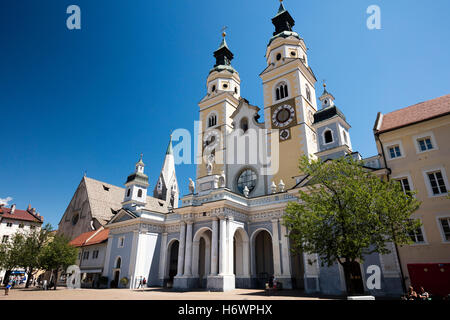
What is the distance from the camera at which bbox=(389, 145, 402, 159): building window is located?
20.5m

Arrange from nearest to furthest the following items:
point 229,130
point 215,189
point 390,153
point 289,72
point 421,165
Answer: point 421,165, point 390,153, point 215,189, point 289,72, point 229,130

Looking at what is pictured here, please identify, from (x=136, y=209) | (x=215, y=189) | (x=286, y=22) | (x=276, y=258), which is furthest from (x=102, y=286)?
(x=286, y=22)

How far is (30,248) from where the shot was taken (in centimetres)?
3334

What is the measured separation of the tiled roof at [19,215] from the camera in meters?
50.5

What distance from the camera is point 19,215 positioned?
5309cm

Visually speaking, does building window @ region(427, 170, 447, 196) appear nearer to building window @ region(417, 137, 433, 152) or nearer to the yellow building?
the yellow building

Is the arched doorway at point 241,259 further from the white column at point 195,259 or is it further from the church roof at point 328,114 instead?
the church roof at point 328,114

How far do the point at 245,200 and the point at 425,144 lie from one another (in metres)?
16.2

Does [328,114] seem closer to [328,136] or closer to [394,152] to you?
[328,136]

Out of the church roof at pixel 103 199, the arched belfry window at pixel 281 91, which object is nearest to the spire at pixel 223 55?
the arched belfry window at pixel 281 91

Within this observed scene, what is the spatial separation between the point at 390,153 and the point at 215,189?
15.7 m

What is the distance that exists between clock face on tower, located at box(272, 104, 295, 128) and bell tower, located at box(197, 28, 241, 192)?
24.6ft

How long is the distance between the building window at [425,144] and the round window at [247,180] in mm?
17418
